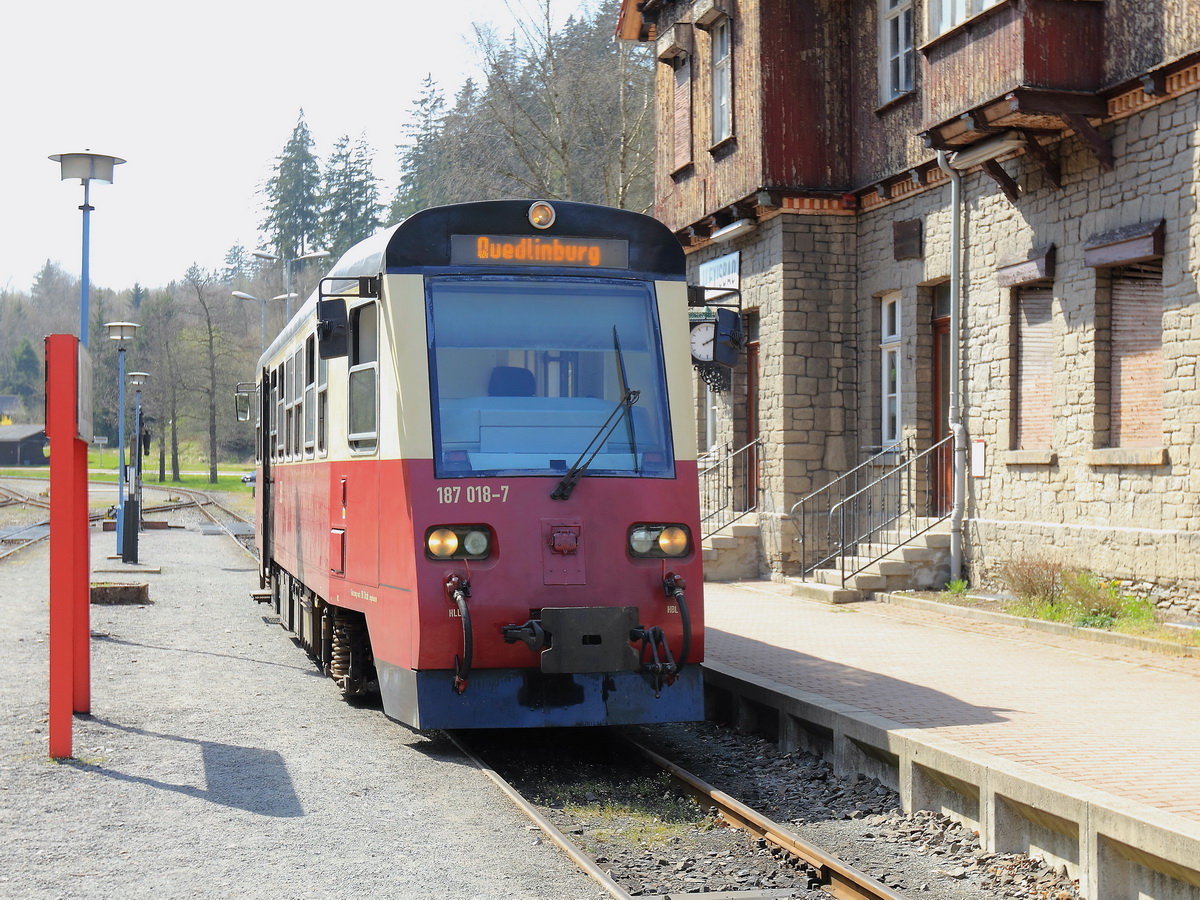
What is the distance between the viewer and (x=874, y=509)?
19172 millimetres

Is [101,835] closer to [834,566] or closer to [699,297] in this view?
[699,297]

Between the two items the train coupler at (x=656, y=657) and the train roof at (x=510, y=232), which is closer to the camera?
the train coupler at (x=656, y=657)

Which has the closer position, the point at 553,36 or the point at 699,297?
the point at 699,297

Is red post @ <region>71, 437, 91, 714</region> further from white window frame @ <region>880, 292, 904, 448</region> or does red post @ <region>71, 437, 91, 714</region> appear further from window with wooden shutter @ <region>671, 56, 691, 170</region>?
window with wooden shutter @ <region>671, 56, 691, 170</region>

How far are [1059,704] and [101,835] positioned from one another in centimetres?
575

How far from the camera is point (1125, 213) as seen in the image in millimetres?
13922

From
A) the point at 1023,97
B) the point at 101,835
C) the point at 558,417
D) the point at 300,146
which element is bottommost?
the point at 101,835

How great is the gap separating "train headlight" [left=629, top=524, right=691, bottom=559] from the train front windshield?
0.33m

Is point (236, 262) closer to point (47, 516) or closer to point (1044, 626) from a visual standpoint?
point (47, 516)

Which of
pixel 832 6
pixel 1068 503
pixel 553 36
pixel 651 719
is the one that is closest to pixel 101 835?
pixel 651 719

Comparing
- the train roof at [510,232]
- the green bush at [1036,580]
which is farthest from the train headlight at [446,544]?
the green bush at [1036,580]

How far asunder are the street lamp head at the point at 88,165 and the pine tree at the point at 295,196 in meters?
81.7

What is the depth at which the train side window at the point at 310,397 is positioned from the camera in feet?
37.2

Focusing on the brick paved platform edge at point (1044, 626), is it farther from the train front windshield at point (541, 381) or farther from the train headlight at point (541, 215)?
the train headlight at point (541, 215)
